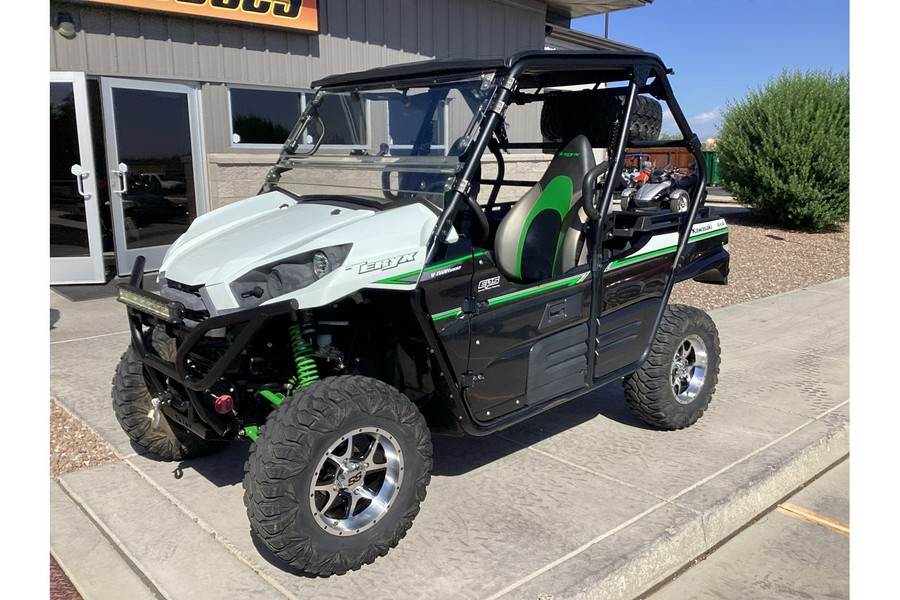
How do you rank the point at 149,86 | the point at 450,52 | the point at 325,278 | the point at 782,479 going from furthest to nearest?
the point at 450,52 < the point at 149,86 < the point at 782,479 < the point at 325,278

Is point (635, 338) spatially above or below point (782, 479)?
above

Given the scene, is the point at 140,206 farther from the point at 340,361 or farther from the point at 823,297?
the point at 823,297

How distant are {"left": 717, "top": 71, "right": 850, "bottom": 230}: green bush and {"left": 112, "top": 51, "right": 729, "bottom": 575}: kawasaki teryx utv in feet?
33.3

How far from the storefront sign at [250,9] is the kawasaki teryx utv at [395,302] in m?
5.00

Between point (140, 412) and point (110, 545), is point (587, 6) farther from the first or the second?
point (110, 545)

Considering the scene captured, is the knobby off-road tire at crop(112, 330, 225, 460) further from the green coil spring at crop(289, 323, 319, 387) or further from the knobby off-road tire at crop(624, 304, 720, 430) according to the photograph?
the knobby off-road tire at crop(624, 304, 720, 430)

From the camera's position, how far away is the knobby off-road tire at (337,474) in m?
2.78

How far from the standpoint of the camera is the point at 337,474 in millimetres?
2984

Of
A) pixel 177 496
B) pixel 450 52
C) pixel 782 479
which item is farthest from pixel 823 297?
pixel 177 496

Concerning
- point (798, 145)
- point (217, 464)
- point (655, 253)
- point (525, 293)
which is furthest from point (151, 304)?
point (798, 145)

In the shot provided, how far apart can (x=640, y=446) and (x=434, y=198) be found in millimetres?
2020

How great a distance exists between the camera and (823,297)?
8.84 metres

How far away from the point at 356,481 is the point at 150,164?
673 cm

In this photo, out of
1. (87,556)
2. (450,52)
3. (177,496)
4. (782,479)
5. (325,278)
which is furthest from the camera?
(450,52)
